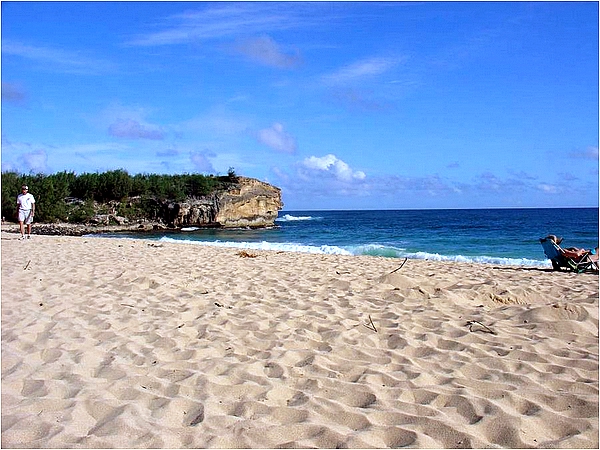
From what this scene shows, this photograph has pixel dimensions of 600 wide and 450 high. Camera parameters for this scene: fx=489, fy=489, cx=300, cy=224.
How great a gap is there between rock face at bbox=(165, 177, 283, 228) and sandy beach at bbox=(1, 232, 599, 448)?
120 ft

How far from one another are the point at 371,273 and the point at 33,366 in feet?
19.7

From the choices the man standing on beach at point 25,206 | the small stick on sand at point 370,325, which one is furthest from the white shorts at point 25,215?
the small stick on sand at point 370,325

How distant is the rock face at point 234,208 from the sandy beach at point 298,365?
36.7 meters

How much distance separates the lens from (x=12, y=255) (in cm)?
1121

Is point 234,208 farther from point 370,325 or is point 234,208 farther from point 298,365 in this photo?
point 298,365

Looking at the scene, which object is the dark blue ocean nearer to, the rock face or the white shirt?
the rock face

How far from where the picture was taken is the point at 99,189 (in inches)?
1797

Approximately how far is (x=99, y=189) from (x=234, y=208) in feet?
41.5

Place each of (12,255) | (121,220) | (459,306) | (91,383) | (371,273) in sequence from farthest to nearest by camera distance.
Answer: (121,220) → (12,255) → (371,273) → (459,306) → (91,383)

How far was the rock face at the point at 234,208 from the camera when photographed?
43750 mm

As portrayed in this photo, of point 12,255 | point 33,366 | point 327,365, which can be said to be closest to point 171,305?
point 33,366

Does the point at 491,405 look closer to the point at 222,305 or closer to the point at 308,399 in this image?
the point at 308,399

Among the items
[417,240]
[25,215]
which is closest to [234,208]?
[417,240]

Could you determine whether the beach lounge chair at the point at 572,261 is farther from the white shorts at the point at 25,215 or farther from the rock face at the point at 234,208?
the rock face at the point at 234,208
